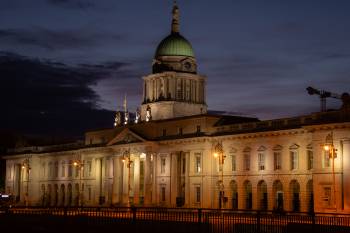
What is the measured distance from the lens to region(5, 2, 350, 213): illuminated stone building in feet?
249

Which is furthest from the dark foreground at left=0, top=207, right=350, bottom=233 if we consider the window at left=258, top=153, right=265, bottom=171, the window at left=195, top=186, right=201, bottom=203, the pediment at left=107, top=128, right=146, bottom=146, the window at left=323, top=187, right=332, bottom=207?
the pediment at left=107, top=128, right=146, bottom=146

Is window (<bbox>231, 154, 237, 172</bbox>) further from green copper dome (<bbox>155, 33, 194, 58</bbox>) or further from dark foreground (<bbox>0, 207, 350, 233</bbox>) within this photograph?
dark foreground (<bbox>0, 207, 350, 233</bbox>)

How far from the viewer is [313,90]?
97.6 m

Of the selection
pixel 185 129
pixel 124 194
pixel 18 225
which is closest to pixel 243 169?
pixel 185 129

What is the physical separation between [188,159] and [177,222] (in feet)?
172

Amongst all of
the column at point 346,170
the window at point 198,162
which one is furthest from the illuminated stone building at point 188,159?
the window at point 198,162

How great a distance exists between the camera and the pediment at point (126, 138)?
345 ft

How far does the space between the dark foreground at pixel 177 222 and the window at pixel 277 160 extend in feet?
118

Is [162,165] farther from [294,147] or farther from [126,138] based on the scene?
[294,147]

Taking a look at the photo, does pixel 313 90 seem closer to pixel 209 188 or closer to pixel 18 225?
pixel 209 188

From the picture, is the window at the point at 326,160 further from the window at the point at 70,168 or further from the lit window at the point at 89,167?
the window at the point at 70,168

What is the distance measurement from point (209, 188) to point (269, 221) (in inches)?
1995

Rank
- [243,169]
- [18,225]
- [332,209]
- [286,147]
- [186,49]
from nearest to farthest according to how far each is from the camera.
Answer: [18,225] → [332,209] → [286,147] → [243,169] → [186,49]

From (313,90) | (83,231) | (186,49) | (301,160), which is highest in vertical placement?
(186,49)
